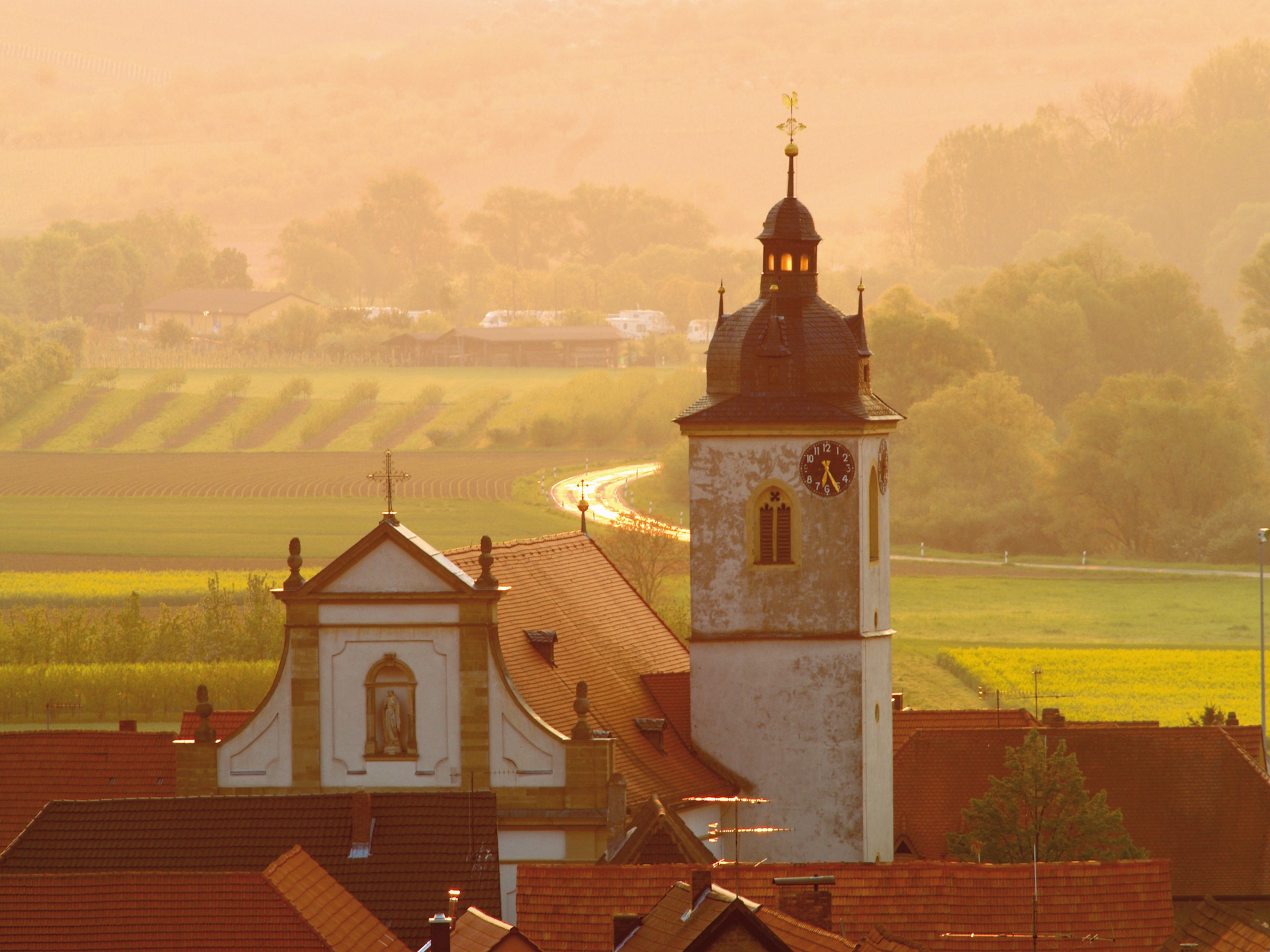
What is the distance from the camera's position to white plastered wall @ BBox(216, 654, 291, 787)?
3838 cm

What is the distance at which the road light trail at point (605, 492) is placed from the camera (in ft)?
397

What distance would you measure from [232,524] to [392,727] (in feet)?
307

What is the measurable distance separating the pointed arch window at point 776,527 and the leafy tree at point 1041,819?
6.01 m

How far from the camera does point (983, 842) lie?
142 feet

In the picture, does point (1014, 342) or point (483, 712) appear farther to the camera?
point (1014, 342)

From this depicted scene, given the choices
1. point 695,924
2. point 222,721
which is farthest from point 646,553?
point 695,924

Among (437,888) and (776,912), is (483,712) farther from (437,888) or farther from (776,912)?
(776,912)

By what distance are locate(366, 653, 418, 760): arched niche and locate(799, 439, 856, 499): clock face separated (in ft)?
27.0

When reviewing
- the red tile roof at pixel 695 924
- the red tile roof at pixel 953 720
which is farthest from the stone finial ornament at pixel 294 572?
the red tile roof at pixel 953 720

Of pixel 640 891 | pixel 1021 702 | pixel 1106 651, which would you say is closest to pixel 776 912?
pixel 640 891

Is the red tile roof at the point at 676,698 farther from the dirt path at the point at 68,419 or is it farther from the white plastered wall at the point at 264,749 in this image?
the dirt path at the point at 68,419

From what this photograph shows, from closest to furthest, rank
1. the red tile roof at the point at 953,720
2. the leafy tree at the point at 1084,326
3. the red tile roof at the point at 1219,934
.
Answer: the red tile roof at the point at 1219,934
the red tile roof at the point at 953,720
the leafy tree at the point at 1084,326

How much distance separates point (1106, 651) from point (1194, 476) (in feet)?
145

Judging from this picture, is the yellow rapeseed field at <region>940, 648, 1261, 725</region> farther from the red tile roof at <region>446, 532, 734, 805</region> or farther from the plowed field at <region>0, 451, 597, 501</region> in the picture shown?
the plowed field at <region>0, 451, 597, 501</region>
